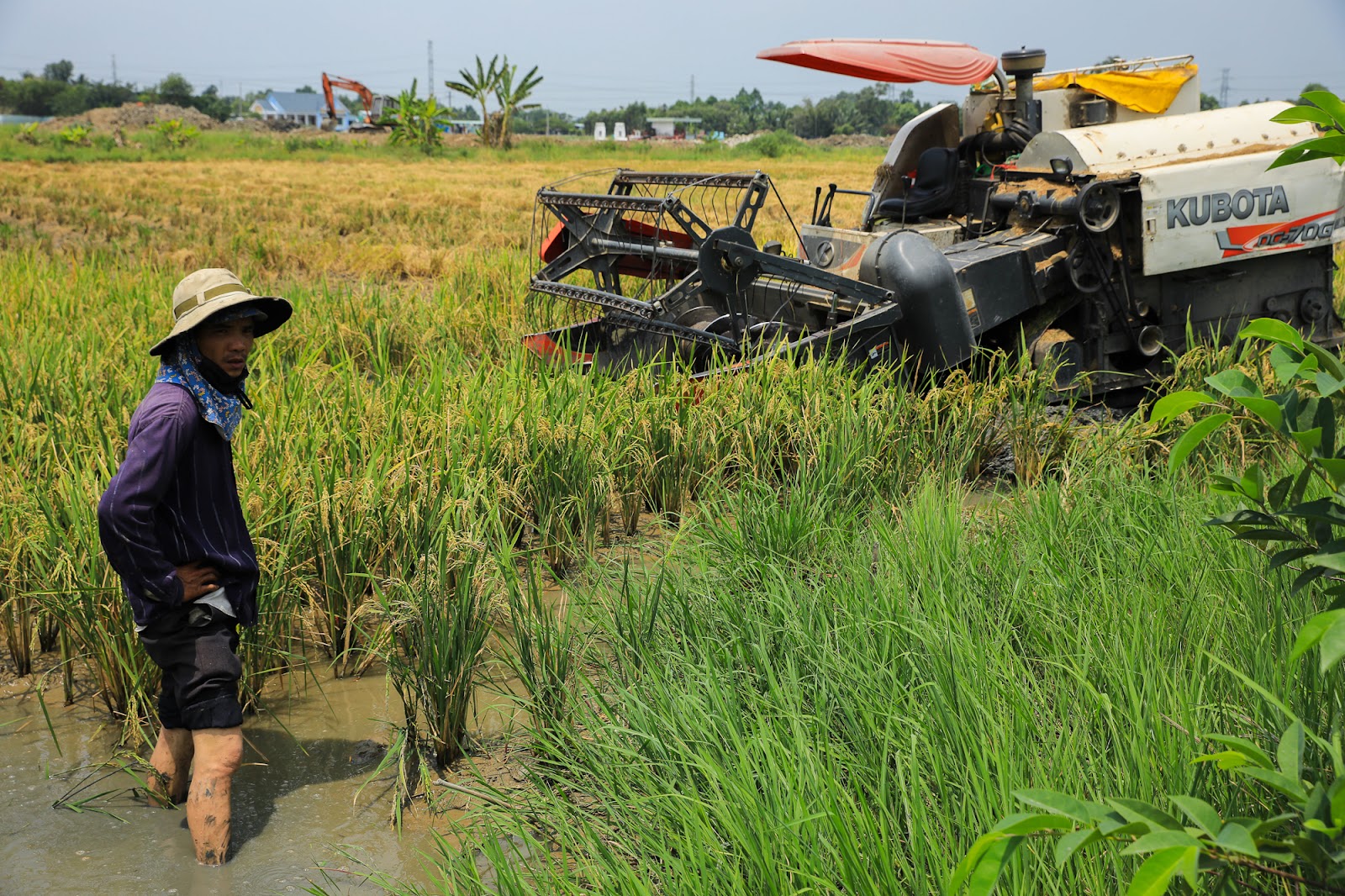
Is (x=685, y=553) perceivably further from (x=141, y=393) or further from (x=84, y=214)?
(x=84, y=214)

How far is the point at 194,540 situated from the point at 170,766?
0.71 metres

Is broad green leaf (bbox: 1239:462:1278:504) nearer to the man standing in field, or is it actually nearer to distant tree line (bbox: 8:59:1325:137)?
the man standing in field

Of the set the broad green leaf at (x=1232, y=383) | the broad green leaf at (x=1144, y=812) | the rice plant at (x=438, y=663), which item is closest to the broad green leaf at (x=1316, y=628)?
the broad green leaf at (x=1144, y=812)

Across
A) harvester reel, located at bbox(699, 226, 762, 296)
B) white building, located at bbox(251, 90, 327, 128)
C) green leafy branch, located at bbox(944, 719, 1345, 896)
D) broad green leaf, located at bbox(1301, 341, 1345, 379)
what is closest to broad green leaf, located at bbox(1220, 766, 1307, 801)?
green leafy branch, located at bbox(944, 719, 1345, 896)

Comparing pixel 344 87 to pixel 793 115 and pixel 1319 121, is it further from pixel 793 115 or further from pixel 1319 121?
pixel 1319 121

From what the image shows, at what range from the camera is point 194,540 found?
3070 mm

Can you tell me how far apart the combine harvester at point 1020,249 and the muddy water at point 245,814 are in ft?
9.66

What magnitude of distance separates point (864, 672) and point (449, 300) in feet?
22.4

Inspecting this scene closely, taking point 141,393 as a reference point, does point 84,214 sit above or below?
above

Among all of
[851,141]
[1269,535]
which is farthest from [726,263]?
[851,141]


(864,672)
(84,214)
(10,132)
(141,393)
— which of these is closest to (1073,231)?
(864,672)

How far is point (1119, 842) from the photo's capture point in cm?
201

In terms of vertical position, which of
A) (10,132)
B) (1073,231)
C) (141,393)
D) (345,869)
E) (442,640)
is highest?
(10,132)

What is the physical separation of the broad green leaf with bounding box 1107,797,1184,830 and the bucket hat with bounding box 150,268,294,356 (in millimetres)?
2519
